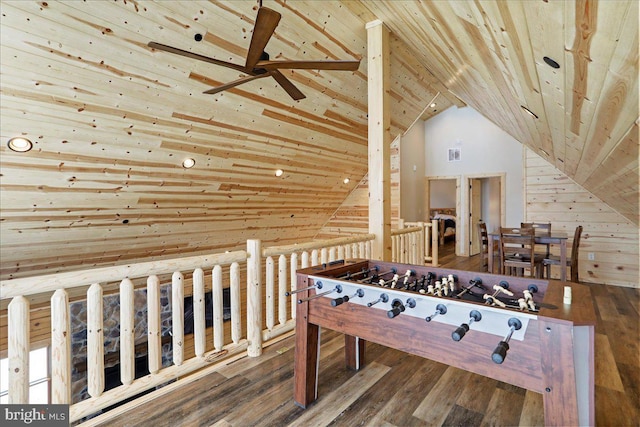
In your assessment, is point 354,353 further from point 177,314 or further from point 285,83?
point 285,83

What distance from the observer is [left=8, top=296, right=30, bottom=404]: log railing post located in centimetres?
153

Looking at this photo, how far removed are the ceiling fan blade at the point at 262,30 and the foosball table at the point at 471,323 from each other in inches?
54.0

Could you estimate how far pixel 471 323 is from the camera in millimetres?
1300

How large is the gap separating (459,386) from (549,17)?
6.92 ft

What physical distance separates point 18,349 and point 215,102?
8.17 feet

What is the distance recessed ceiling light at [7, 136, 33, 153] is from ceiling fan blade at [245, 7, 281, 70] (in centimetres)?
203

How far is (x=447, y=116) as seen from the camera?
25.3 feet

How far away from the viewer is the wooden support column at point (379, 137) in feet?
11.8

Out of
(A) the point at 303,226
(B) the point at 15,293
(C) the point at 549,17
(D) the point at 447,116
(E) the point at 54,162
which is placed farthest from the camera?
(D) the point at 447,116

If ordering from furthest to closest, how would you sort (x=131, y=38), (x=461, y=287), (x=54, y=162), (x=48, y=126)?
1. (x=54, y=162)
2. (x=48, y=126)
3. (x=131, y=38)
4. (x=461, y=287)

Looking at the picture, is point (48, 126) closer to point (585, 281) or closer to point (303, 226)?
point (303, 226)

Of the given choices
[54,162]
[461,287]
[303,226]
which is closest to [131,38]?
[54,162]

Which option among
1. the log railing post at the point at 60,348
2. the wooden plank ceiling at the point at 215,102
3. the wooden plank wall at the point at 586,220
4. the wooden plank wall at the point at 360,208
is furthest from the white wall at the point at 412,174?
the log railing post at the point at 60,348

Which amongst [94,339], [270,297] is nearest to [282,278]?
[270,297]
